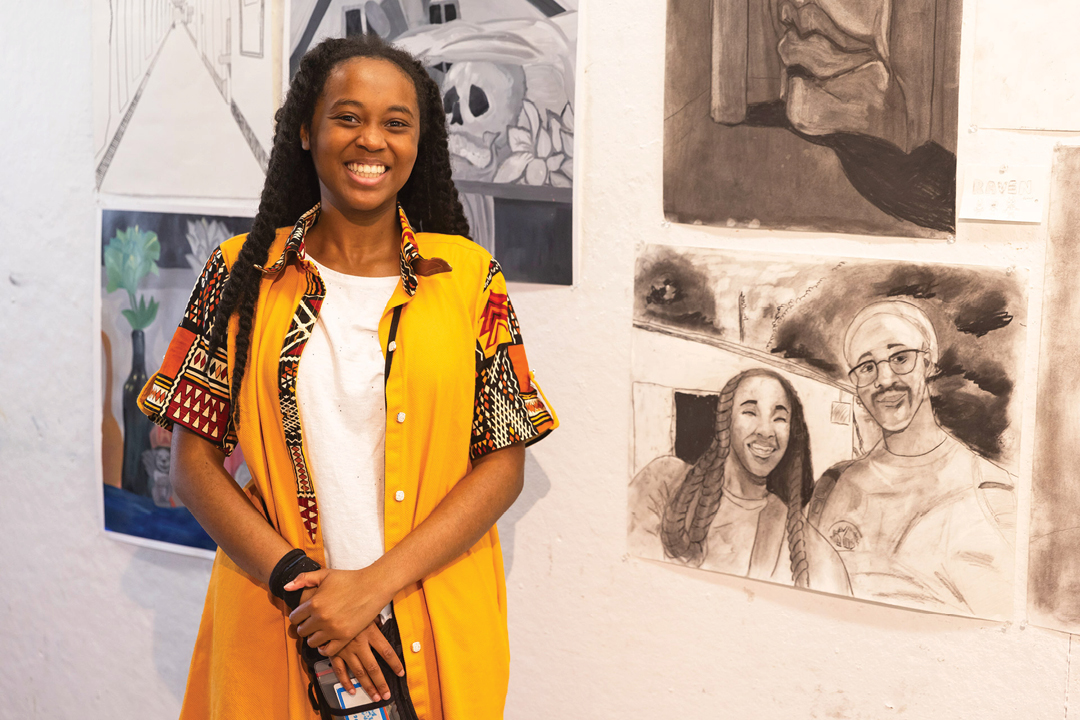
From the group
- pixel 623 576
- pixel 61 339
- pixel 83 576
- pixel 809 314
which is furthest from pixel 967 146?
pixel 83 576

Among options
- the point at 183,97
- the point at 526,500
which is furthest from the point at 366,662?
the point at 183,97

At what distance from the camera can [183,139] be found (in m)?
1.84

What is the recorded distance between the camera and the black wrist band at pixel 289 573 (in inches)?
44.1

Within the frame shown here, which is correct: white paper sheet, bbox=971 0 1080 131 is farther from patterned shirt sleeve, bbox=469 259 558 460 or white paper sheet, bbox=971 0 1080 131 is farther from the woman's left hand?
the woman's left hand

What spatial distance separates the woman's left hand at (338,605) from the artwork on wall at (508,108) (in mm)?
676

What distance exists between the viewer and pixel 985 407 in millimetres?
1340

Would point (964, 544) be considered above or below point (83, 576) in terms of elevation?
above

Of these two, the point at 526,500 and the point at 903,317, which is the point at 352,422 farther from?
the point at 903,317

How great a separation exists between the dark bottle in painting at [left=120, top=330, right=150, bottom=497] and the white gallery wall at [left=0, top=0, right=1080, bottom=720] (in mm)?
105

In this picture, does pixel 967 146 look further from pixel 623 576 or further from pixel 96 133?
pixel 96 133

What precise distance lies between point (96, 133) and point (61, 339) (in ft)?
1.51

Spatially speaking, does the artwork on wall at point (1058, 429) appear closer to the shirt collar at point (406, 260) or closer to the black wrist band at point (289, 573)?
the shirt collar at point (406, 260)

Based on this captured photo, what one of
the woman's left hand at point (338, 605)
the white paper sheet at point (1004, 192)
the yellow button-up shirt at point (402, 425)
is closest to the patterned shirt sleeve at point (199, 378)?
the yellow button-up shirt at point (402, 425)

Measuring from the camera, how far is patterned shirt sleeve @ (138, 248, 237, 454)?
120cm
